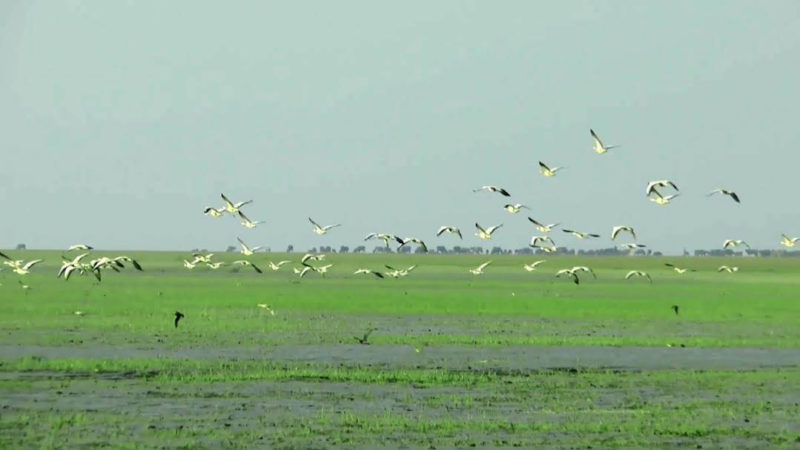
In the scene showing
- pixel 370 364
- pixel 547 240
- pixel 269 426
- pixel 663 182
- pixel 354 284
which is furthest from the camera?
pixel 354 284

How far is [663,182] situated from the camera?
4472 cm

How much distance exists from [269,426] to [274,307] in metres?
35.6

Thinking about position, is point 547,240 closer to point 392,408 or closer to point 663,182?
point 663,182

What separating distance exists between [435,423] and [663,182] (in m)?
20.3

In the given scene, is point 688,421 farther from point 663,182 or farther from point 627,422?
point 663,182

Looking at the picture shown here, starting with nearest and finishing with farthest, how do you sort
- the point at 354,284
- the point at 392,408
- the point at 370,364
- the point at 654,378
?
the point at 392,408, the point at 654,378, the point at 370,364, the point at 354,284

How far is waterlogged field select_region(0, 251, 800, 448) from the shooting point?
25453 mm

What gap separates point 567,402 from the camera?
1165 inches

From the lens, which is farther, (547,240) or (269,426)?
(547,240)

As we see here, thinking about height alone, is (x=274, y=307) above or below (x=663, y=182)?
below

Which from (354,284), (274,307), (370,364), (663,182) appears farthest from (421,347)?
(354,284)

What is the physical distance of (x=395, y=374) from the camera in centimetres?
3428

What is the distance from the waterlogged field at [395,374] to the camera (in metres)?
25.5

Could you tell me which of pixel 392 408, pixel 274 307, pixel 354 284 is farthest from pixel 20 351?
pixel 354 284
